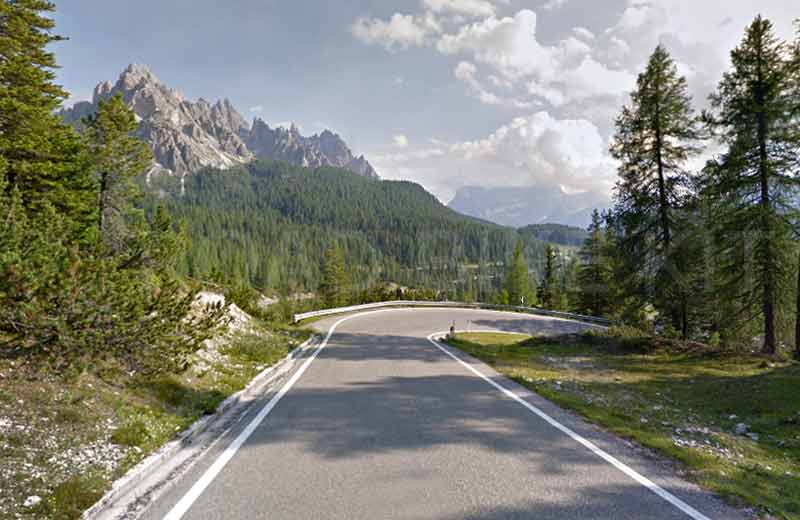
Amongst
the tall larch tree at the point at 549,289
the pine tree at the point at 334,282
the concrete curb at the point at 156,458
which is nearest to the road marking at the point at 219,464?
the concrete curb at the point at 156,458

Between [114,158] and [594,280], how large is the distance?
42.0 m

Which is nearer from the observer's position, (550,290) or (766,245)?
(766,245)

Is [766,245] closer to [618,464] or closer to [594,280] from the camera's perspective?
[618,464]

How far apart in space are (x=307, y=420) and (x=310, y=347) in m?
10.0

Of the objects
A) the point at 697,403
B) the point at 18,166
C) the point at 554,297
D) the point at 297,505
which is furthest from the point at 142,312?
the point at 554,297

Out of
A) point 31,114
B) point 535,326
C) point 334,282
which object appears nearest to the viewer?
point 31,114

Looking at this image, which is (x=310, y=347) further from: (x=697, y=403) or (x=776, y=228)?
(x=776, y=228)

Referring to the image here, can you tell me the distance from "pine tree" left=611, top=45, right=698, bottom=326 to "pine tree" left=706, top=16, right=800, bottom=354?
2.47m

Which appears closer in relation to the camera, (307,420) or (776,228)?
(307,420)

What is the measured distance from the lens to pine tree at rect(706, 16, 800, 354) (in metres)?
15.6

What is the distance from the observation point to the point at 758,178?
16.1 m

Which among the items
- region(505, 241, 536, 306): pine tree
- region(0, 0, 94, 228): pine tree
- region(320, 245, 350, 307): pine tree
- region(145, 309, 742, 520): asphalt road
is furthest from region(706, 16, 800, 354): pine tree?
region(320, 245, 350, 307): pine tree

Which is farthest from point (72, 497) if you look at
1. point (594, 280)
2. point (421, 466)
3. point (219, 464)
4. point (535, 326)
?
point (594, 280)

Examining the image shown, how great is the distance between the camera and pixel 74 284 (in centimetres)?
632
